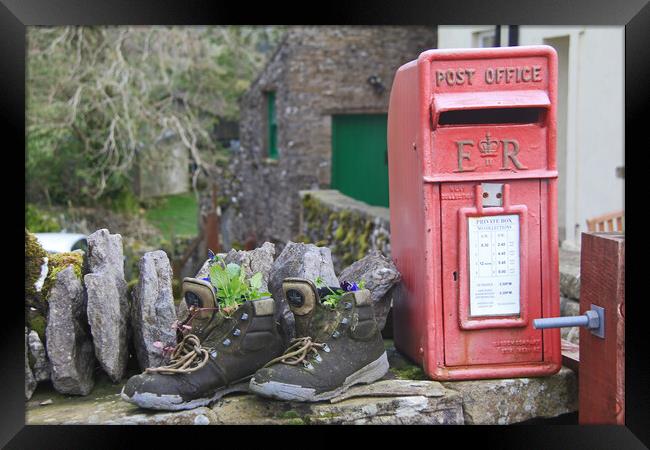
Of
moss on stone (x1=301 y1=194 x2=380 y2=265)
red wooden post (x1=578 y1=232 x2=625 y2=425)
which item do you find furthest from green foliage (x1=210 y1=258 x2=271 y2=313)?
moss on stone (x1=301 y1=194 x2=380 y2=265)

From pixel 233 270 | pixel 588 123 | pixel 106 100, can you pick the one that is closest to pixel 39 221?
pixel 106 100

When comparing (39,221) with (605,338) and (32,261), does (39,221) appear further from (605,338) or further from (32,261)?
(605,338)

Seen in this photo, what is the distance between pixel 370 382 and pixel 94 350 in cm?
104

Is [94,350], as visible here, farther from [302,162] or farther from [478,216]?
[302,162]

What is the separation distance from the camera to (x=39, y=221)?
16.0m

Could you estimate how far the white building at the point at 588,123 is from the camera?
8.71 metres

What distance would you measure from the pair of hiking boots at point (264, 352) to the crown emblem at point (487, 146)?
71 centimetres

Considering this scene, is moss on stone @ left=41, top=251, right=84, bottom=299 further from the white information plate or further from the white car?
the white car

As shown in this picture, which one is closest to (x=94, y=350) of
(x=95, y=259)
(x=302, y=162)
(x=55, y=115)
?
(x=95, y=259)

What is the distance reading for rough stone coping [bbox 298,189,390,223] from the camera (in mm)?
Result: 8845

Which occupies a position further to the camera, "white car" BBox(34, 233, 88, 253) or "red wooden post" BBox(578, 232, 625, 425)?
"white car" BBox(34, 233, 88, 253)

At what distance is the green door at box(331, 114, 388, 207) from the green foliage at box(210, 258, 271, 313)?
12436mm

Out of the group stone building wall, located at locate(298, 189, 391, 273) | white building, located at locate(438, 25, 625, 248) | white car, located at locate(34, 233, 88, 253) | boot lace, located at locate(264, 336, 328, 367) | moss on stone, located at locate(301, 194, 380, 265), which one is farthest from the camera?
white car, located at locate(34, 233, 88, 253)

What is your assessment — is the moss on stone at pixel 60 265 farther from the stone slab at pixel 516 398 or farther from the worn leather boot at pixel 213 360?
the stone slab at pixel 516 398
